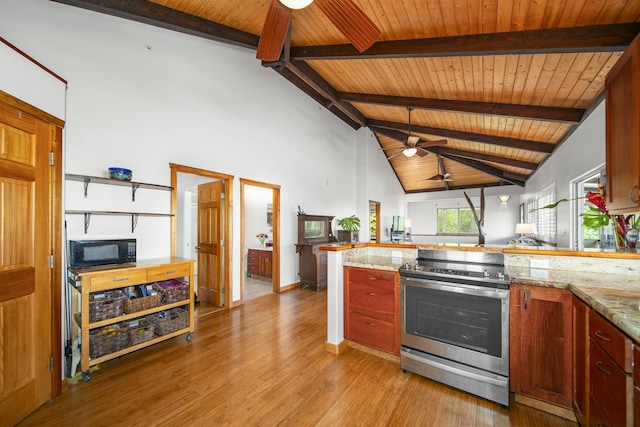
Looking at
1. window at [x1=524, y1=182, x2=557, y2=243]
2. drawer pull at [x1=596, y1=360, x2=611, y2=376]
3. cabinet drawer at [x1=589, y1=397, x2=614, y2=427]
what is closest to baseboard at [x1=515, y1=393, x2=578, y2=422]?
cabinet drawer at [x1=589, y1=397, x2=614, y2=427]

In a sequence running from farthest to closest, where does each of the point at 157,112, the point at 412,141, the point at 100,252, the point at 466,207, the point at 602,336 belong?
the point at 466,207
the point at 412,141
the point at 157,112
the point at 100,252
the point at 602,336

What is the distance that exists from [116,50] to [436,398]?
15.1 ft

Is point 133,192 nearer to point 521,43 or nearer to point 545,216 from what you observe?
point 521,43

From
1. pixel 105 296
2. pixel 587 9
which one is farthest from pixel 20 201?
pixel 587 9

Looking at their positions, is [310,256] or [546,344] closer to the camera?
[546,344]

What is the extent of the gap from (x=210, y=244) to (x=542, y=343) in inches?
162

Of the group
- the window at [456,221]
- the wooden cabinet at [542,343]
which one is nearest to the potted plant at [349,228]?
the wooden cabinet at [542,343]

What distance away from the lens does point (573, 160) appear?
3896 mm

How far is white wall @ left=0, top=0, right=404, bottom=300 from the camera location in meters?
2.56

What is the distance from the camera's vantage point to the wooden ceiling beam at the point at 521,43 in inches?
85.4

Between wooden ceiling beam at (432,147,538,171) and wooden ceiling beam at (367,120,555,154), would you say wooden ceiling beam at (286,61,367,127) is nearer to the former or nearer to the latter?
wooden ceiling beam at (367,120,555,154)

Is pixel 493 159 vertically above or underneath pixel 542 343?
above

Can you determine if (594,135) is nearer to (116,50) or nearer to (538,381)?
(538,381)

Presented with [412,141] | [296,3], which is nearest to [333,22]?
[296,3]
